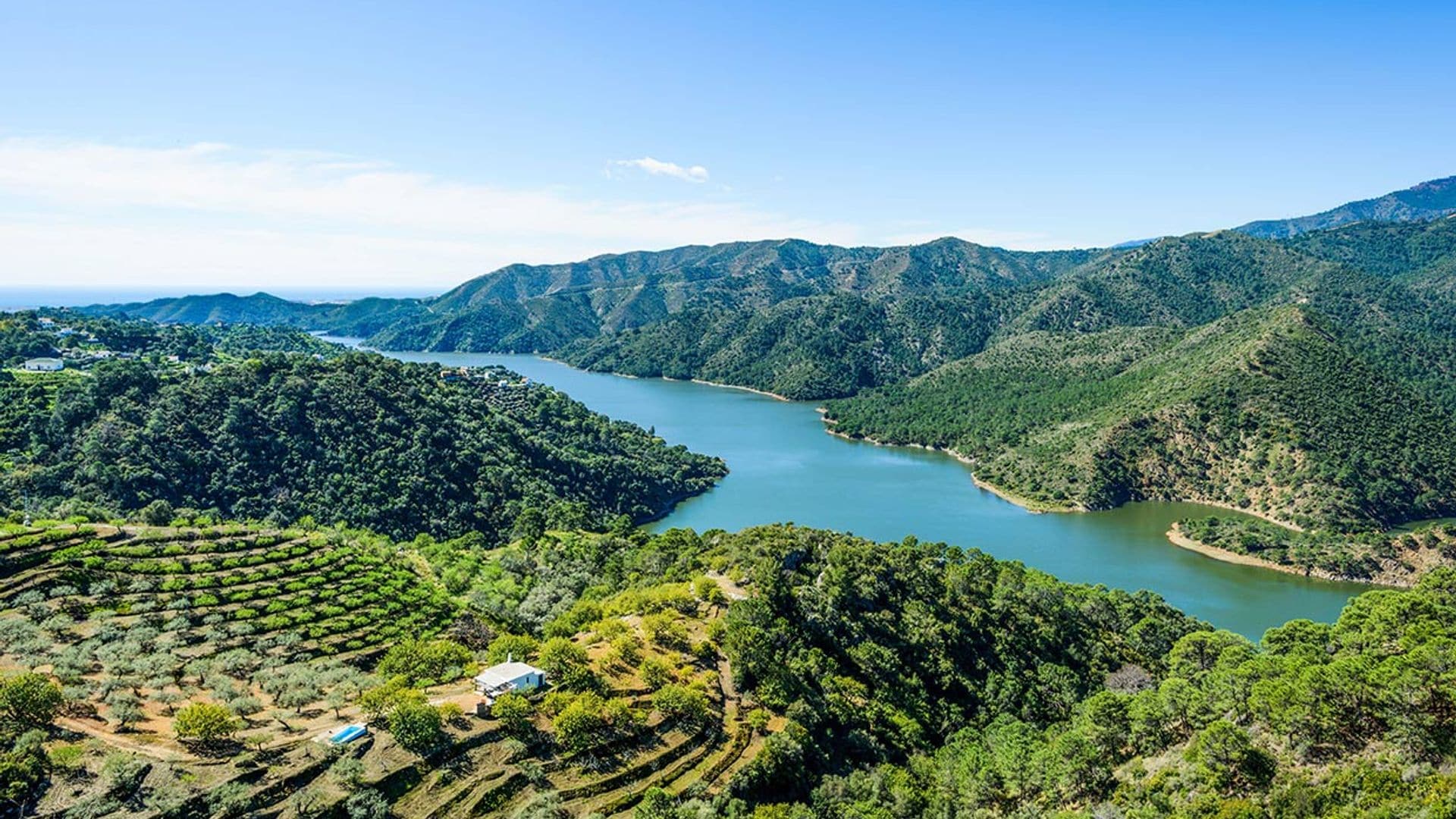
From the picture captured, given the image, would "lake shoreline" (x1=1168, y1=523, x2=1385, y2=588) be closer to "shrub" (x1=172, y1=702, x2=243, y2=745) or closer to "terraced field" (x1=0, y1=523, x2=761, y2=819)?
"terraced field" (x1=0, y1=523, x2=761, y2=819)

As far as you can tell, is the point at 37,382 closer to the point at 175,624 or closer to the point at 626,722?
the point at 175,624

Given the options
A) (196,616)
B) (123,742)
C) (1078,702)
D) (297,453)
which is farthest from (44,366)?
(1078,702)

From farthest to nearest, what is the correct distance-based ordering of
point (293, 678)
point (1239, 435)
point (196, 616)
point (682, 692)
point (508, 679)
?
point (1239, 435), point (196, 616), point (682, 692), point (293, 678), point (508, 679)

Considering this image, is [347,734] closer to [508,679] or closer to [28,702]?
[508,679]

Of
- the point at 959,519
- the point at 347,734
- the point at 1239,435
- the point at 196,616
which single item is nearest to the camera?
the point at 347,734

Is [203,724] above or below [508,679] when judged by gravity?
above

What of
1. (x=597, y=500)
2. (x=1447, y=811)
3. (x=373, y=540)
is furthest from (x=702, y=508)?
(x=1447, y=811)

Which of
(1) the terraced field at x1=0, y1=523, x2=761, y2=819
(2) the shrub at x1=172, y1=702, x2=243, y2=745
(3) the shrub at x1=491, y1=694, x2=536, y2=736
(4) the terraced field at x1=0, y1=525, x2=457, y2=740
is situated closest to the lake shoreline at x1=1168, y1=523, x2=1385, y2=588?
(1) the terraced field at x1=0, y1=523, x2=761, y2=819

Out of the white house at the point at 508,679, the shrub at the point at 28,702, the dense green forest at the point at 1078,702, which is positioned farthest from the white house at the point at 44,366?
the dense green forest at the point at 1078,702
